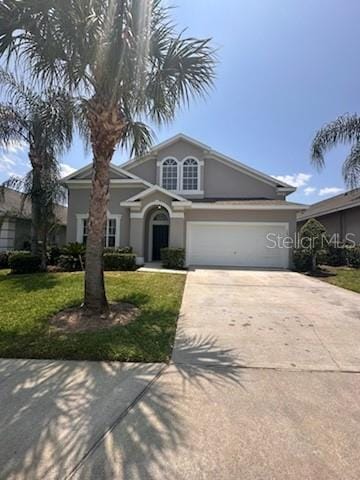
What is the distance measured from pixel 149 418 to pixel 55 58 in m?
6.63

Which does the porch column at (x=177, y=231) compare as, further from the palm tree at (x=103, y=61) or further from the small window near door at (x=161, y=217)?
the palm tree at (x=103, y=61)

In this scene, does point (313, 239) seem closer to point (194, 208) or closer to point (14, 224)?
point (194, 208)

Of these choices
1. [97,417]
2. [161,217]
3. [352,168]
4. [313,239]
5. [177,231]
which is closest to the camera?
[97,417]

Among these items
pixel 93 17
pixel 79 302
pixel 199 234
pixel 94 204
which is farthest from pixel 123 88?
pixel 199 234

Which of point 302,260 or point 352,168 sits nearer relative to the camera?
point 352,168

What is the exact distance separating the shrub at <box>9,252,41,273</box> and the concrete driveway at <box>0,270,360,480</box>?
9.33 metres

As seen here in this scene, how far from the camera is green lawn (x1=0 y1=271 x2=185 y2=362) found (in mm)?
4484

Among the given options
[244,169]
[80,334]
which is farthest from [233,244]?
[80,334]

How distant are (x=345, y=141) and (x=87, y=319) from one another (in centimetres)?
1277

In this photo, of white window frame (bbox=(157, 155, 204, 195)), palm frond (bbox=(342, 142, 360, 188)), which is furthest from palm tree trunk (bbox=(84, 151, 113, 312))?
white window frame (bbox=(157, 155, 204, 195))

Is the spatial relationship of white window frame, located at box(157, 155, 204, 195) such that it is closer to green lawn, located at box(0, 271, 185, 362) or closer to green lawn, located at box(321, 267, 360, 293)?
green lawn, located at box(321, 267, 360, 293)

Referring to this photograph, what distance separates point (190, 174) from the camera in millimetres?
18891

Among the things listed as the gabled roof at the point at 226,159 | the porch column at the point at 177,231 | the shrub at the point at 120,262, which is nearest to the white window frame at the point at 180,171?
the gabled roof at the point at 226,159

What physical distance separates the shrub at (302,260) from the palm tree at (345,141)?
4.13 m
